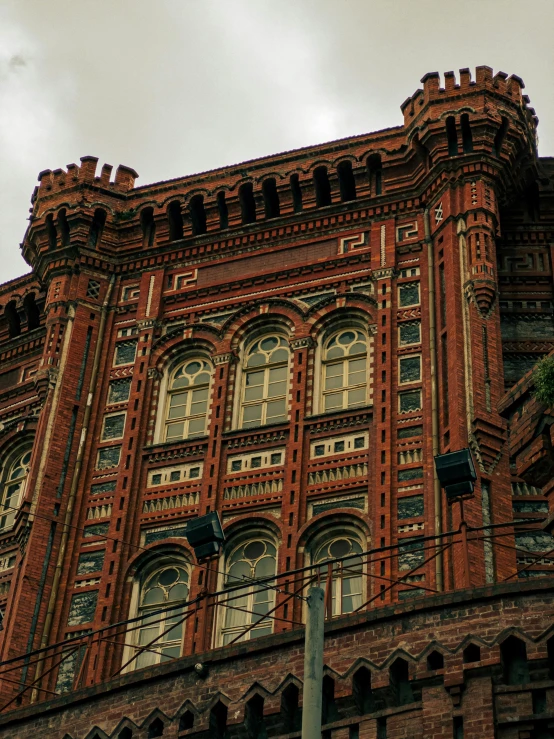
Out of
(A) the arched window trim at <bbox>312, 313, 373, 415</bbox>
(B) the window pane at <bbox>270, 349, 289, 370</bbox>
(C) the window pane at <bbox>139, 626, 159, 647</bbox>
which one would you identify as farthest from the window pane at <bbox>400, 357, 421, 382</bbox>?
(C) the window pane at <bbox>139, 626, 159, 647</bbox>

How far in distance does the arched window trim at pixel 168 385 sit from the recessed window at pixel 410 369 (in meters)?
4.05

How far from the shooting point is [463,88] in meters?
35.2

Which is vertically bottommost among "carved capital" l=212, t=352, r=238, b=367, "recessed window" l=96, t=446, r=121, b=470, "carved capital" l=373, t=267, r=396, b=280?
"recessed window" l=96, t=446, r=121, b=470

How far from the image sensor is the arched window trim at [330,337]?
32531 millimetres

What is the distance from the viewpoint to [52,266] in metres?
36.7

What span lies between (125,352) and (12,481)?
12.4ft

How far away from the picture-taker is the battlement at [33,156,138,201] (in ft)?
124

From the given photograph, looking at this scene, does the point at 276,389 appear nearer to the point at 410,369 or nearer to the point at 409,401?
the point at 410,369

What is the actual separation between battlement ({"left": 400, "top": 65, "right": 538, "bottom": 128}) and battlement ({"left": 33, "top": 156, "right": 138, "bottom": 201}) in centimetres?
669

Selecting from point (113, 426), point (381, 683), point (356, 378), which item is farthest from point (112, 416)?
point (381, 683)

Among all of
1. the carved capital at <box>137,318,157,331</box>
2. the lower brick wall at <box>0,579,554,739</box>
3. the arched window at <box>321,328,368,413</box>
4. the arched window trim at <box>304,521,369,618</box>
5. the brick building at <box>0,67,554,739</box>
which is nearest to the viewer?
the lower brick wall at <box>0,579,554,739</box>

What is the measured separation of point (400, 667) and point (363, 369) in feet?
34.8

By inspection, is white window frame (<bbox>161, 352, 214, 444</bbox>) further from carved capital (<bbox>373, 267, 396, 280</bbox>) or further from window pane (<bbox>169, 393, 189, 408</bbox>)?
carved capital (<bbox>373, 267, 396, 280</bbox>)

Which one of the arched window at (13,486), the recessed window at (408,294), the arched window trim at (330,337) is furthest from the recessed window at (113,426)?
the recessed window at (408,294)
